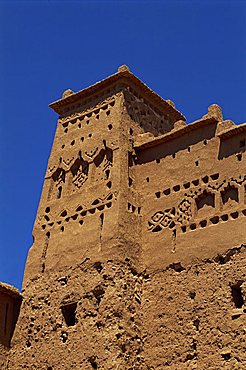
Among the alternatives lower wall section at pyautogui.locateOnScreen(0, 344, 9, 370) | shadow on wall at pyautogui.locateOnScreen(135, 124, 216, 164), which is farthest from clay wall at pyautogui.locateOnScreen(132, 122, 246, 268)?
lower wall section at pyautogui.locateOnScreen(0, 344, 9, 370)

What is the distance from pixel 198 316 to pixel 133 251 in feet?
7.84

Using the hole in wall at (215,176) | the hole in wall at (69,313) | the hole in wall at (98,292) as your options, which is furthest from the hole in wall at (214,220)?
the hole in wall at (69,313)

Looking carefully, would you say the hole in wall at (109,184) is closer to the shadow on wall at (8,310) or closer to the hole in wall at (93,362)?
the shadow on wall at (8,310)

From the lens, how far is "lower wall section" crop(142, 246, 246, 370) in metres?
14.1

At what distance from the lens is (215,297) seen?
1462 cm

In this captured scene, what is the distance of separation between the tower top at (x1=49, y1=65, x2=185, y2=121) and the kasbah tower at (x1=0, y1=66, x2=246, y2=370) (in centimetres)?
6

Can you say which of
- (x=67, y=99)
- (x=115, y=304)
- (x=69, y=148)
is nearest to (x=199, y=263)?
(x=115, y=304)

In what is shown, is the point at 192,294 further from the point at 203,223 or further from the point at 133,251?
the point at 133,251

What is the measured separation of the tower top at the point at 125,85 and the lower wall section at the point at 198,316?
220 inches

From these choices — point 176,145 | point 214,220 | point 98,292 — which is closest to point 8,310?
point 98,292

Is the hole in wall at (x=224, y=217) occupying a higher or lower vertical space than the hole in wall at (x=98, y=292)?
higher

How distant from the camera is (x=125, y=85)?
1866 cm

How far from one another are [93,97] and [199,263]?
624 centimetres

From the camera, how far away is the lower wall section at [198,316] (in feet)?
46.1
